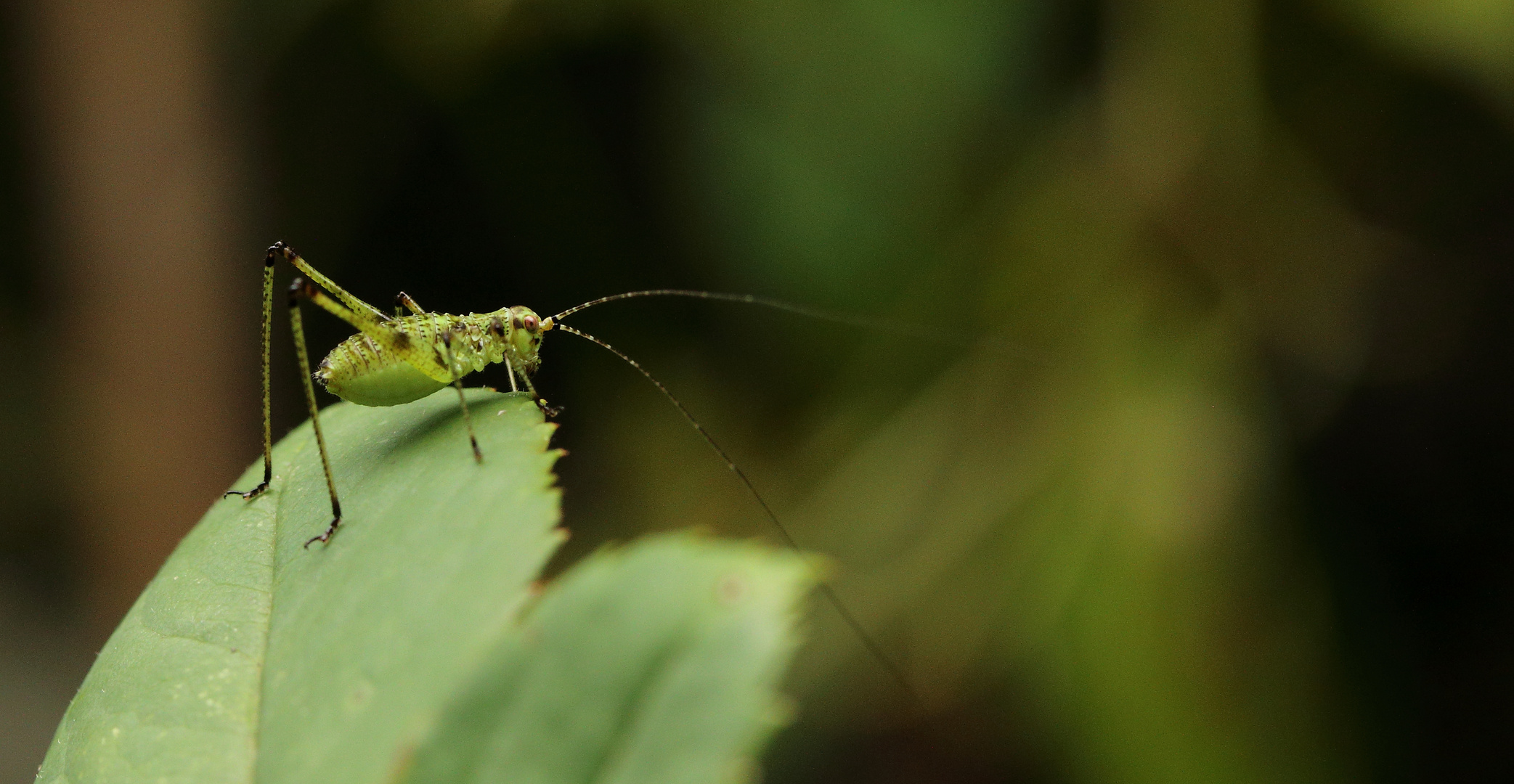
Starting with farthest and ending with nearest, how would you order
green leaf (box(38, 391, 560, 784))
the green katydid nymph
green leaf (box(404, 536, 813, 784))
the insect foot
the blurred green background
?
the blurred green background → the green katydid nymph → the insect foot → green leaf (box(38, 391, 560, 784)) → green leaf (box(404, 536, 813, 784))

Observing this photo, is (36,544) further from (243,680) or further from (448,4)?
(243,680)

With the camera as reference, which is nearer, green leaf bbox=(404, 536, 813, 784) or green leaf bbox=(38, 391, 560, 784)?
green leaf bbox=(404, 536, 813, 784)

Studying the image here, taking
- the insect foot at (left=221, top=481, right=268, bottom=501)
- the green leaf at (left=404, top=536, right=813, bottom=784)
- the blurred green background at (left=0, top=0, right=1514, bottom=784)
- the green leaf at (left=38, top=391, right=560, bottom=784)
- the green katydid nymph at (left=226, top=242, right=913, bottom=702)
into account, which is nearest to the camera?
the green leaf at (left=404, top=536, right=813, bottom=784)

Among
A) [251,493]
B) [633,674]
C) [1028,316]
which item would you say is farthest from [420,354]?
[1028,316]

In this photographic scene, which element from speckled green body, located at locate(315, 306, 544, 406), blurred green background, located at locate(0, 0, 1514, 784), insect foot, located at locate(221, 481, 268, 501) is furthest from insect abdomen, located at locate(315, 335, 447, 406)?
blurred green background, located at locate(0, 0, 1514, 784)

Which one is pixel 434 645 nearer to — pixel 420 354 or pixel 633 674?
pixel 633 674

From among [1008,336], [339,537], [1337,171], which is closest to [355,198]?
[1008,336]

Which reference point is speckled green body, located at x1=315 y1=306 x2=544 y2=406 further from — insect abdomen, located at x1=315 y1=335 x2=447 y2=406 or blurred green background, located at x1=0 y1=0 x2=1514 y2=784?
blurred green background, located at x1=0 y1=0 x2=1514 y2=784

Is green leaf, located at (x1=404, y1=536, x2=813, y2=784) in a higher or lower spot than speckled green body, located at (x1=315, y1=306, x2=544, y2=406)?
lower
